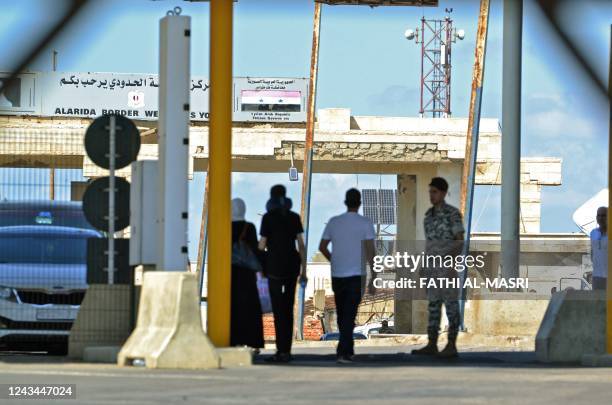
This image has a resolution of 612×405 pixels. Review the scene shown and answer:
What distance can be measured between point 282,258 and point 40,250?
309 centimetres

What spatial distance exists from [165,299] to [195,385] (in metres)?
2.04

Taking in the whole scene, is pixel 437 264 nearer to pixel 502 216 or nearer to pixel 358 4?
pixel 358 4

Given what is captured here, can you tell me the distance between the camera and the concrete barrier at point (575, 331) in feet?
48.6

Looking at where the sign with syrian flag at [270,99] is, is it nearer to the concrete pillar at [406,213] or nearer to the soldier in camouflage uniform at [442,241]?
the concrete pillar at [406,213]

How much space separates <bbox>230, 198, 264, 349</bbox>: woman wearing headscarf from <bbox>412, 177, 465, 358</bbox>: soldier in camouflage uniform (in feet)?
5.29

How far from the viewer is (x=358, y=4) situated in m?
11.1

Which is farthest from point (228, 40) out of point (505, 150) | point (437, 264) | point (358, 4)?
point (505, 150)

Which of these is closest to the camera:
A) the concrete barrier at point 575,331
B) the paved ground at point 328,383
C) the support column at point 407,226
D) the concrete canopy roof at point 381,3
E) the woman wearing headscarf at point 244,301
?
the paved ground at point 328,383

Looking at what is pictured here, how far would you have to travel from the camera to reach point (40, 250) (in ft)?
51.2

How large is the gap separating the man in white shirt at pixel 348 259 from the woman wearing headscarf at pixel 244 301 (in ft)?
2.23

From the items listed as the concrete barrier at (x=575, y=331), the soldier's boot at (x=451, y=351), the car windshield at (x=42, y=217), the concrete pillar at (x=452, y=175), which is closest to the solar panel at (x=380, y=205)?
the concrete pillar at (x=452, y=175)

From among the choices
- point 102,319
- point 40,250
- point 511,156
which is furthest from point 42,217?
point 511,156
